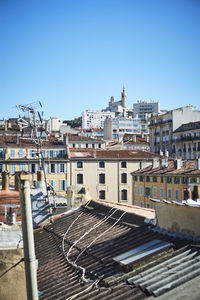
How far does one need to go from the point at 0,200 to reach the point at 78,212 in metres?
6.53

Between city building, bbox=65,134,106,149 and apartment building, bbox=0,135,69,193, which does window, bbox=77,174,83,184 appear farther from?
city building, bbox=65,134,106,149

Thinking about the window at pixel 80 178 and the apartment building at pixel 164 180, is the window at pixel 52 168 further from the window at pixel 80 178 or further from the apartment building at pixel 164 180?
the apartment building at pixel 164 180

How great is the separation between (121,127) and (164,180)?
94556 millimetres

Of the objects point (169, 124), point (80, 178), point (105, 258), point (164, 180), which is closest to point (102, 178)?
point (80, 178)

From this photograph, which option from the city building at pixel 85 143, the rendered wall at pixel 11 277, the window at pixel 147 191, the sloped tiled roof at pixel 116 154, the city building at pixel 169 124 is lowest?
the window at pixel 147 191

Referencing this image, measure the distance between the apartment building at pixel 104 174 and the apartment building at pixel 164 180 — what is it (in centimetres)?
322

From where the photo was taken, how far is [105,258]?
38.5 feet

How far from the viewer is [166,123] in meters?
102

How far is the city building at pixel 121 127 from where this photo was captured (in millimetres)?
142750

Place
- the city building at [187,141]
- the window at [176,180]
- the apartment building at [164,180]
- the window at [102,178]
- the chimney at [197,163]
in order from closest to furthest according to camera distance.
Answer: the chimney at [197,163]
the apartment building at [164,180]
the window at [176,180]
the window at [102,178]
the city building at [187,141]

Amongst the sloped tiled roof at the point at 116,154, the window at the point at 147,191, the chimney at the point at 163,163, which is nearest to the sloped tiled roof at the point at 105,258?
the chimney at the point at 163,163

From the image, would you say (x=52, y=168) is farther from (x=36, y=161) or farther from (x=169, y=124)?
(x=169, y=124)

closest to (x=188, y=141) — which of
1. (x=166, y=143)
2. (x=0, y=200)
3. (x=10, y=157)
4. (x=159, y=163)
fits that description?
(x=166, y=143)

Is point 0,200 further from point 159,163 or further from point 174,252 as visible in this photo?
point 159,163
